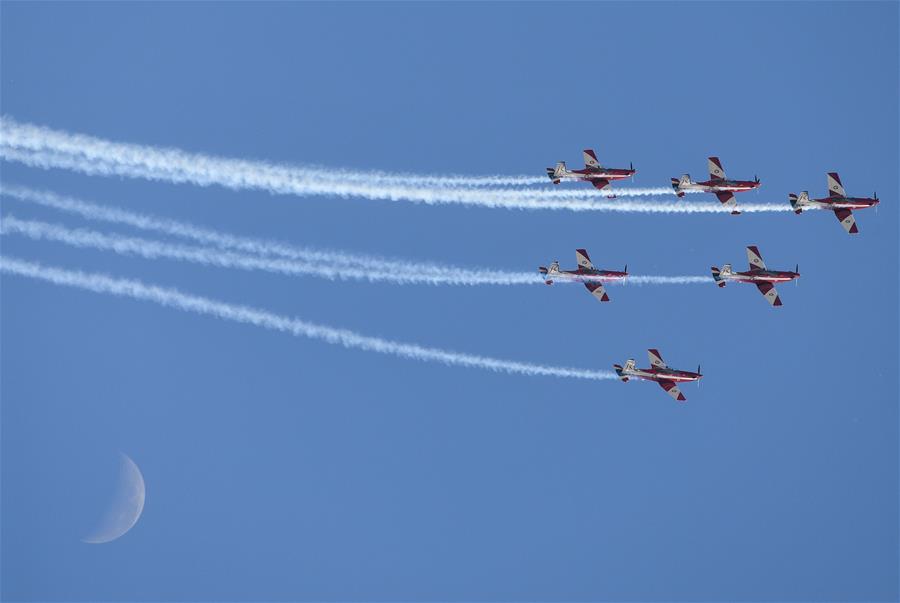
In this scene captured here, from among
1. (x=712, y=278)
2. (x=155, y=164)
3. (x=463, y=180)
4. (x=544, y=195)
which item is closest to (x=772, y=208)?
(x=712, y=278)

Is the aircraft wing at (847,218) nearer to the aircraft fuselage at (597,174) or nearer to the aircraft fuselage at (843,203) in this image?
the aircraft fuselage at (843,203)

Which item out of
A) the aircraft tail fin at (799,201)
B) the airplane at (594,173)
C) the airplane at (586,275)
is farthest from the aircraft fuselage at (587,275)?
the aircraft tail fin at (799,201)

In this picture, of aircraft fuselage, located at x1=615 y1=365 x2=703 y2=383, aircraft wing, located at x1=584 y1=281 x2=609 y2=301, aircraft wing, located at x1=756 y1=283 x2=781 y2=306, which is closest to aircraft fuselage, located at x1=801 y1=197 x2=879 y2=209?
aircraft wing, located at x1=756 y1=283 x2=781 y2=306

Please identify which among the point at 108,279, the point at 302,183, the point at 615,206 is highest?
the point at 615,206

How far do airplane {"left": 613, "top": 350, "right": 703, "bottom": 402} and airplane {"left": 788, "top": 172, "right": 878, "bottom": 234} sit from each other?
9750mm

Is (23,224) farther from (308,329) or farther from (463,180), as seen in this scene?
(463,180)

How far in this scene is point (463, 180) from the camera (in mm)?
65688

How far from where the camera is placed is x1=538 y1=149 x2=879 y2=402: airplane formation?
2737 inches

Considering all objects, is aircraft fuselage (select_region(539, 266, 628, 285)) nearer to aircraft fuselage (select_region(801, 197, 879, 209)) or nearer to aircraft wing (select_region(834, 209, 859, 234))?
aircraft fuselage (select_region(801, 197, 879, 209))

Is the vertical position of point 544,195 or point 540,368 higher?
point 544,195

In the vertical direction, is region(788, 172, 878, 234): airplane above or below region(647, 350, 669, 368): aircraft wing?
above

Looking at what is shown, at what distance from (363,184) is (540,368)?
1271 cm

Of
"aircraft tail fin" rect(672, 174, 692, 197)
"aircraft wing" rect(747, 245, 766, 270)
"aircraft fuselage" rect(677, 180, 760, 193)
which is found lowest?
"aircraft wing" rect(747, 245, 766, 270)

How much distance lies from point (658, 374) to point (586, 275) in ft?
20.8
